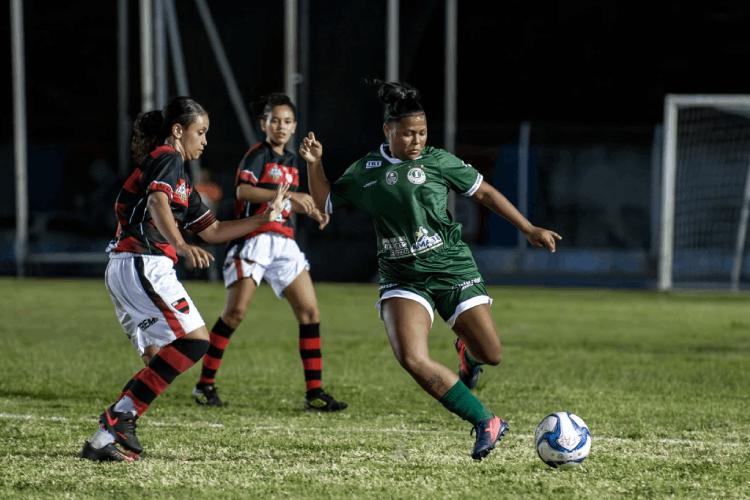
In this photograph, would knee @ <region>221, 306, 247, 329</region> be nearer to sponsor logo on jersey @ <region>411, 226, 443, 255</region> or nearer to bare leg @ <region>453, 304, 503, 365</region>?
bare leg @ <region>453, 304, 503, 365</region>

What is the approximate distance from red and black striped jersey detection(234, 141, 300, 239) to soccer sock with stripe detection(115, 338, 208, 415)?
1960mm

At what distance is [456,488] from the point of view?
16.6ft

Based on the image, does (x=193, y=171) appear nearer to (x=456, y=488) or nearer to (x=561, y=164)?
(x=561, y=164)

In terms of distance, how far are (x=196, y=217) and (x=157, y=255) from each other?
0.31 meters

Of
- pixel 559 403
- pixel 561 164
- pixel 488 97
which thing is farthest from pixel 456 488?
pixel 488 97

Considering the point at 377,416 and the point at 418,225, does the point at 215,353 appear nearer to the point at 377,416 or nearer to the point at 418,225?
the point at 377,416

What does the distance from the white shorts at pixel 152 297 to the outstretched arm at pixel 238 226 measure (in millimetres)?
254

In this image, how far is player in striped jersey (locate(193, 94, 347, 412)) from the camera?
7676mm

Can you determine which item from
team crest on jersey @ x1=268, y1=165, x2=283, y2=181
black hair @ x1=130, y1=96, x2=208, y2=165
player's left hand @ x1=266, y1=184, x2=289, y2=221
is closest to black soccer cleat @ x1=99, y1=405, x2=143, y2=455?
player's left hand @ x1=266, y1=184, x2=289, y2=221

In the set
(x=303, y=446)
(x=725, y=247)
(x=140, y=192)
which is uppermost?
(x=140, y=192)

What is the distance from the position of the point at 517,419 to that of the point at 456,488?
197 cm

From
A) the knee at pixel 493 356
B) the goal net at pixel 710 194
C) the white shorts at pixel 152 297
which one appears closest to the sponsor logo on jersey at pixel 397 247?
the knee at pixel 493 356

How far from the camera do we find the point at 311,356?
25.3ft

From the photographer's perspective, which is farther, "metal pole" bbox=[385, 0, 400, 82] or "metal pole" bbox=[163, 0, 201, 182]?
"metal pole" bbox=[163, 0, 201, 182]
